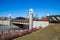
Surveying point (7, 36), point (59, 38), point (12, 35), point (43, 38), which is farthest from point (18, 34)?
point (59, 38)

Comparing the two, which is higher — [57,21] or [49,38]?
[57,21]

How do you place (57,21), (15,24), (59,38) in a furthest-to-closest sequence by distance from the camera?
(15,24) < (57,21) < (59,38)

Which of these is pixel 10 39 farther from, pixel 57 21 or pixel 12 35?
pixel 57 21

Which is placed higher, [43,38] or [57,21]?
[57,21]

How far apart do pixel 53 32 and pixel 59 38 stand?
2.65 meters

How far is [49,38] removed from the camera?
18188mm

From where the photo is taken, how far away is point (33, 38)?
18719 mm

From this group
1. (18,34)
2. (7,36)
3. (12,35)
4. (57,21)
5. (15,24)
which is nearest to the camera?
(7,36)

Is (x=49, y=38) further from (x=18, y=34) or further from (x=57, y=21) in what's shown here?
(x=57, y=21)

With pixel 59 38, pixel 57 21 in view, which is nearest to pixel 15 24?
pixel 57 21

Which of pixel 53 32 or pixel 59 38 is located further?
pixel 53 32

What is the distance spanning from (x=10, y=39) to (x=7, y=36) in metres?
0.55

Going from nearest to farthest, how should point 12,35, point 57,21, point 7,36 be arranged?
1. point 7,36
2. point 12,35
3. point 57,21

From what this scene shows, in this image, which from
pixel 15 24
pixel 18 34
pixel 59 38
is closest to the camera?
pixel 59 38
